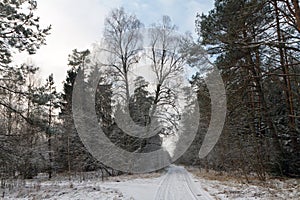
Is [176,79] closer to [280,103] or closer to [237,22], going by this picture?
[280,103]

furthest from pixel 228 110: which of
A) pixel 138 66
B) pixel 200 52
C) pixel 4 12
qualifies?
pixel 138 66

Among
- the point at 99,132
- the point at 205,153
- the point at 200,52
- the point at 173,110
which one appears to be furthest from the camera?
the point at 205,153

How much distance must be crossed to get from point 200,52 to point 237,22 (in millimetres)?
1556

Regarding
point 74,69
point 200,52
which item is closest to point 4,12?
point 200,52

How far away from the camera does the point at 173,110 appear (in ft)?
59.8

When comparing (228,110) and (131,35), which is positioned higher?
(131,35)

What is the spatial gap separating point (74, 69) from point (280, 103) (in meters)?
17.6

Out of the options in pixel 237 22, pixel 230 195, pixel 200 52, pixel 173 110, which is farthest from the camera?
pixel 173 110

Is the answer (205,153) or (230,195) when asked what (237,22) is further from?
(205,153)

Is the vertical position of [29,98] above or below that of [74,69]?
below

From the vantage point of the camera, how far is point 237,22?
24.1ft

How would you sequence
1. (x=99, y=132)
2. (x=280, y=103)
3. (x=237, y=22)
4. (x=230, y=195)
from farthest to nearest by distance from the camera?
(x=99, y=132)
(x=280, y=103)
(x=230, y=195)
(x=237, y=22)

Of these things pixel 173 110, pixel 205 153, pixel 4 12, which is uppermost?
pixel 4 12

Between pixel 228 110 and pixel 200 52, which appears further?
pixel 228 110
